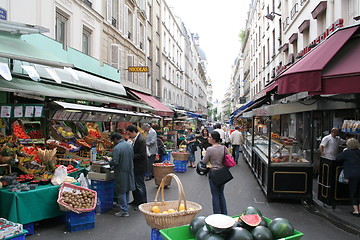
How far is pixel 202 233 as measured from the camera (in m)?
2.87

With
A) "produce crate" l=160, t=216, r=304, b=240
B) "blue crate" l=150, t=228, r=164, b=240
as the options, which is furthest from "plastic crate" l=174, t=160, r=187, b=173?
"produce crate" l=160, t=216, r=304, b=240

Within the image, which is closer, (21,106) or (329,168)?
(21,106)

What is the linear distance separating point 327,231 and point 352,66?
337cm

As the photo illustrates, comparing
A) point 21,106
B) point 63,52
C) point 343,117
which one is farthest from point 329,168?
point 63,52

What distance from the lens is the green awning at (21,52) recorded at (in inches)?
184

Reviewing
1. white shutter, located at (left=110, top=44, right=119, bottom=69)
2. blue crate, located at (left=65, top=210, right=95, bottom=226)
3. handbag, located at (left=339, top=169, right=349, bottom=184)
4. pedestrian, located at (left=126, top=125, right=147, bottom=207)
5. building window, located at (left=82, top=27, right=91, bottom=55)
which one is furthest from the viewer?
white shutter, located at (left=110, top=44, right=119, bottom=69)

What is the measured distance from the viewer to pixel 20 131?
7.65 metres

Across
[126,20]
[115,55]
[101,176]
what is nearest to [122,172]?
[101,176]

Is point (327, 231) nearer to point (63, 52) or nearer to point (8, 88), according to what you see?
point (8, 88)

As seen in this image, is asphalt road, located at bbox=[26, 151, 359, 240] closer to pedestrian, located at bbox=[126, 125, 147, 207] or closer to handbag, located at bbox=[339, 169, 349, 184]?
pedestrian, located at bbox=[126, 125, 147, 207]

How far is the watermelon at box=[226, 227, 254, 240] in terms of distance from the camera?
2.71 meters

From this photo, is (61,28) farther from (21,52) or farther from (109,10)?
(21,52)

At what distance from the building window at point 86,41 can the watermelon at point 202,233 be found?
12.2 metres

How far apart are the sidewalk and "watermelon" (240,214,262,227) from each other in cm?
373
